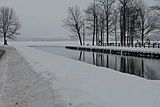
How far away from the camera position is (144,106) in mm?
6953

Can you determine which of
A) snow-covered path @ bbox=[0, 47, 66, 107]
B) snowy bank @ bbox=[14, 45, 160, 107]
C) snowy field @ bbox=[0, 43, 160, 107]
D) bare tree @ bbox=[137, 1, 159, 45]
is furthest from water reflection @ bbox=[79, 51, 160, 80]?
bare tree @ bbox=[137, 1, 159, 45]

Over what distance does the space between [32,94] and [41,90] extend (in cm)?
40

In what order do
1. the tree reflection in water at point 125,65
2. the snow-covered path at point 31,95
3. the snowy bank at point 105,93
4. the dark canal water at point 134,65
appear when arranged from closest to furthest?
the snowy bank at point 105,93
the snow-covered path at point 31,95
the dark canal water at point 134,65
the tree reflection in water at point 125,65

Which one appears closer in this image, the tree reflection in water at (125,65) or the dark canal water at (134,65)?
the dark canal water at (134,65)

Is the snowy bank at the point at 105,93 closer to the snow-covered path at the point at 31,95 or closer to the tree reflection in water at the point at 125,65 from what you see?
the snow-covered path at the point at 31,95

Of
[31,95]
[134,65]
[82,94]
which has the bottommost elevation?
[134,65]

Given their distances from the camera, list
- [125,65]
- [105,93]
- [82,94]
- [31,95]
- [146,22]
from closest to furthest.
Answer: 1. [82,94]
2. [105,93]
3. [31,95]
4. [125,65]
5. [146,22]

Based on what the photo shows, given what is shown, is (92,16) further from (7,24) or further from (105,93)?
(105,93)

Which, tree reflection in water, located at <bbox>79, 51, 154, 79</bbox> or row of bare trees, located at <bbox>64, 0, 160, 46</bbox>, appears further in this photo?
row of bare trees, located at <bbox>64, 0, 160, 46</bbox>

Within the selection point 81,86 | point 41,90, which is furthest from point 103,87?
A: point 41,90

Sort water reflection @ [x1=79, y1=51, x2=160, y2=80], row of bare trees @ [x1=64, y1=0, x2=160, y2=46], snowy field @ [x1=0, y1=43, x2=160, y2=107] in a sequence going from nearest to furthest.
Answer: snowy field @ [x1=0, y1=43, x2=160, y2=107]
water reflection @ [x1=79, y1=51, x2=160, y2=80]
row of bare trees @ [x1=64, y1=0, x2=160, y2=46]

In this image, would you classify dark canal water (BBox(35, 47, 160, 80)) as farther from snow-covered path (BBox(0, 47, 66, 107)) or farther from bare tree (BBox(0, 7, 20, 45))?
bare tree (BBox(0, 7, 20, 45))

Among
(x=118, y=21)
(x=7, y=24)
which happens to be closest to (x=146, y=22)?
→ (x=118, y=21)

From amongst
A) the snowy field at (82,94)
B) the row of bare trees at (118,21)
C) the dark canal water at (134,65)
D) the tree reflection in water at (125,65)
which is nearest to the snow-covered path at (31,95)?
the snowy field at (82,94)
